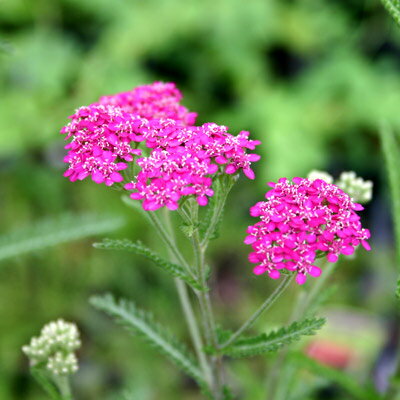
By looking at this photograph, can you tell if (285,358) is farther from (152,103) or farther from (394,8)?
(394,8)

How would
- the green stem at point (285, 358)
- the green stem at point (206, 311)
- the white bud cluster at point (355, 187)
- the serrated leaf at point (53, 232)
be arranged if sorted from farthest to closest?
the serrated leaf at point (53, 232)
the white bud cluster at point (355, 187)
the green stem at point (285, 358)
the green stem at point (206, 311)

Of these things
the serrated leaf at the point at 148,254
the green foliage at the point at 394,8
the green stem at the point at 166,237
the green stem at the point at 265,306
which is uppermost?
the green foliage at the point at 394,8

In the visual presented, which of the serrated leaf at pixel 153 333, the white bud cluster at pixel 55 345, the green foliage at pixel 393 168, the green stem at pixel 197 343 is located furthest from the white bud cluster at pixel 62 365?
the green foliage at pixel 393 168

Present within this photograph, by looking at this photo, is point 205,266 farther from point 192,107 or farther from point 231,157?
point 192,107

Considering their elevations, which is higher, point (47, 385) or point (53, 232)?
point (53, 232)

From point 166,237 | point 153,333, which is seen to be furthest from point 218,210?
point 153,333

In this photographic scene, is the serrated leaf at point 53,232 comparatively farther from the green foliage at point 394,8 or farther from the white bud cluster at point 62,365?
the green foliage at point 394,8

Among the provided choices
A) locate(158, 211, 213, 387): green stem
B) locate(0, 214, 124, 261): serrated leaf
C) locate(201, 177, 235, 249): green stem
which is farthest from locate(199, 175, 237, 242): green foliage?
locate(0, 214, 124, 261): serrated leaf
